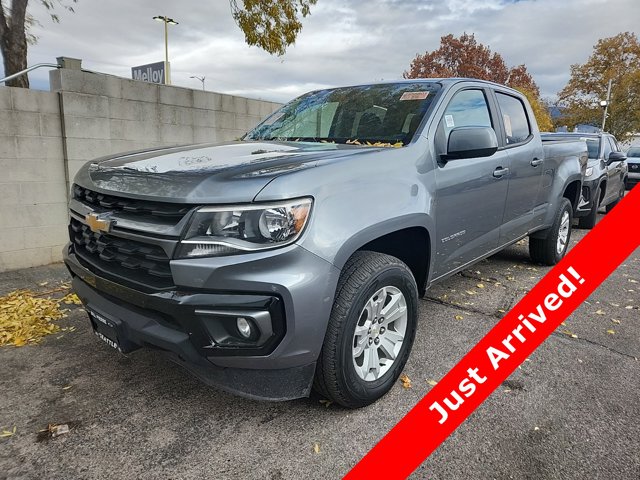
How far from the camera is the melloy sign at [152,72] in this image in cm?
1059

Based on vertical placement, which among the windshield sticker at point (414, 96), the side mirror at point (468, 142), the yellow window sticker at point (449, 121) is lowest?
the side mirror at point (468, 142)

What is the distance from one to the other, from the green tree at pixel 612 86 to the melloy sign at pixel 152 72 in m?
29.7

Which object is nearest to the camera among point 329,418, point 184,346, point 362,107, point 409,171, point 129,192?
point 184,346

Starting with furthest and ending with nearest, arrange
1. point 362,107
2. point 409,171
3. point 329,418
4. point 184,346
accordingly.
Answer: point 362,107
point 409,171
point 329,418
point 184,346

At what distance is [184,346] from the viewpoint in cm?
201

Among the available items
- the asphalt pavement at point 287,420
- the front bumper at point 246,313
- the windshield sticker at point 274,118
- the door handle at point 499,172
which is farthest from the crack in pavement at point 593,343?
the windshield sticker at point 274,118

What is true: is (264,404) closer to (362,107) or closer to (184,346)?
(184,346)

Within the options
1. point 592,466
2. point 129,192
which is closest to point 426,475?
point 592,466

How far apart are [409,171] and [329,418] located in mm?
1423

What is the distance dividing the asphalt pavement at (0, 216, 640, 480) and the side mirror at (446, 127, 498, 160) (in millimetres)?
1361

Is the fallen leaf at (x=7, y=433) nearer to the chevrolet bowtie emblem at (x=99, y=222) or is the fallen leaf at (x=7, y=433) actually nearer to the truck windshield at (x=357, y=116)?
the chevrolet bowtie emblem at (x=99, y=222)

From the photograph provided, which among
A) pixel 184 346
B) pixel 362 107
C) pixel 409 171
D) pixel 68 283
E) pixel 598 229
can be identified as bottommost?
pixel 68 283

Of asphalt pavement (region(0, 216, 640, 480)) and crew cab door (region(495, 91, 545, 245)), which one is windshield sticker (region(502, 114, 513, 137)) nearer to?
crew cab door (region(495, 91, 545, 245))

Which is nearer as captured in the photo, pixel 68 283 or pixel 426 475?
pixel 426 475
